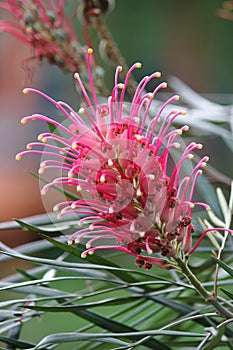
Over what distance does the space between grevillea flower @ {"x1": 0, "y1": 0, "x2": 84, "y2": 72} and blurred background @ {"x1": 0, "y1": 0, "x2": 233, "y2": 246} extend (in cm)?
156

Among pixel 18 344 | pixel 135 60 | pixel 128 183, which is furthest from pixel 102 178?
pixel 135 60

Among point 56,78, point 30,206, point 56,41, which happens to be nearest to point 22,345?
point 56,41

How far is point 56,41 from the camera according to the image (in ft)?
1.87

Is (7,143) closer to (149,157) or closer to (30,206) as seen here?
(30,206)

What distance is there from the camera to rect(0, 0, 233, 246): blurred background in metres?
2.24

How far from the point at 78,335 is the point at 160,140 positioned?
0.12 m

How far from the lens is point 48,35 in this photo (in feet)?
1.86

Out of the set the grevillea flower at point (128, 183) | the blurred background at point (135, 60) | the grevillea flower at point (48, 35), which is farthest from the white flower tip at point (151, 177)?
the blurred background at point (135, 60)

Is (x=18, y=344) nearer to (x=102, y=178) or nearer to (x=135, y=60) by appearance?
(x=102, y=178)

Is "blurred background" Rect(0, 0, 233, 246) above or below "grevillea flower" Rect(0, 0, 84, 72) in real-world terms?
above

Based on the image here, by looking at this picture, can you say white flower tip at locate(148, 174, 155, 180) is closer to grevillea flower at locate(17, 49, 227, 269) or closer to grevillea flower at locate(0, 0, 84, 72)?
grevillea flower at locate(17, 49, 227, 269)

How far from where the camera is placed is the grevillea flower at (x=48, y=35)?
1.83 ft

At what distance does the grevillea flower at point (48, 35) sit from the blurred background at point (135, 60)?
1.56 metres

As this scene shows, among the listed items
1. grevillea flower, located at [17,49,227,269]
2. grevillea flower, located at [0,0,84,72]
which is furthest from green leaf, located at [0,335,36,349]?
grevillea flower, located at [0,0,84,72]
